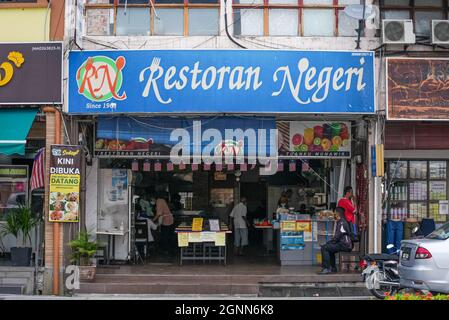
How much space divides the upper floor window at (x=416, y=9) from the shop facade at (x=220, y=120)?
155 centimetres

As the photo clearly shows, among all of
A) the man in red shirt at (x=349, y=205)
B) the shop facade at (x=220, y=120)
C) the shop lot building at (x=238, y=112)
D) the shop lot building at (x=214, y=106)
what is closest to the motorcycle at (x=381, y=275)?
the shop lot building at (x=238, y=112)

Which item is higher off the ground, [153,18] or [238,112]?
[153,18]

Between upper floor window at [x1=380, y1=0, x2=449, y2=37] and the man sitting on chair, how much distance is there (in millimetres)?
4569

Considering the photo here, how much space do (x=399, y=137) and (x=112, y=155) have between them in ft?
21.6

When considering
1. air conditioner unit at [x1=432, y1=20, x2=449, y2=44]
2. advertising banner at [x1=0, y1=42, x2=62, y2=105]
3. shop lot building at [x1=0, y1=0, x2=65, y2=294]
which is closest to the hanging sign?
air conditioner unit at [x1=432, y1=20, x2=449, y2=44]

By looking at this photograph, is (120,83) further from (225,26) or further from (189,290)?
(189,290)

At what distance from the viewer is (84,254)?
492 inches

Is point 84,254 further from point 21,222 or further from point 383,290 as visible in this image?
point 383,290

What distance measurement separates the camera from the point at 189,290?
1227cm

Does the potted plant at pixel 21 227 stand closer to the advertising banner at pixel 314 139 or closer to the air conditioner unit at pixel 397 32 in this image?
the advertising banner at pixel 314 139

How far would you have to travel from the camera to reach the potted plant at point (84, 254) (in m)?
12.4

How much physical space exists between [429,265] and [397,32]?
16.7ft

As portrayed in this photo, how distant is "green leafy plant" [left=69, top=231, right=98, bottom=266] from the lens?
40.9 feet

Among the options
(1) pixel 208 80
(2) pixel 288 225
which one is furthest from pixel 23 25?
(2) pixel 288 225
